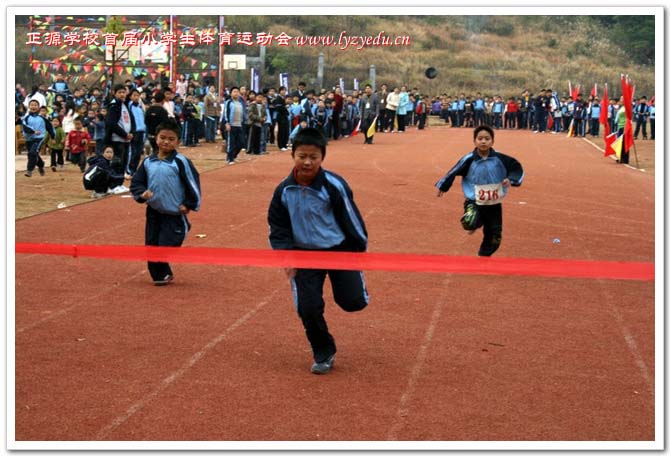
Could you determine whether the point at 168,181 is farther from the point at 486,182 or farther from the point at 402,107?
the point at 402,107

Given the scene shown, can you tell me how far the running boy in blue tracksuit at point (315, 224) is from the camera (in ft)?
23.8

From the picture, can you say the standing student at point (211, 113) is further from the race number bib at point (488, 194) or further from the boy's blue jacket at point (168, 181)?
the boy's blue jacket at point (168, 181)

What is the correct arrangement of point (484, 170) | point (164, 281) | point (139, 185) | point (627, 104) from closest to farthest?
1. point (139, 185)
2. point (164, 281)
3. point (484, 170)
4. point (627, 104)

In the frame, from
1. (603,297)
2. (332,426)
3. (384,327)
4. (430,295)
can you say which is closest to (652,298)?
(603,297)

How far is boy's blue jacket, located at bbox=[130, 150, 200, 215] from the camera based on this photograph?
1045 cm

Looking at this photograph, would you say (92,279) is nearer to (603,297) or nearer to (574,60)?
(603,297)

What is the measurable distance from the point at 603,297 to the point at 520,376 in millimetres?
3249

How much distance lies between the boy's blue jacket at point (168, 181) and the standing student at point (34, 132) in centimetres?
1102

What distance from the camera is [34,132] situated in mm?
20891

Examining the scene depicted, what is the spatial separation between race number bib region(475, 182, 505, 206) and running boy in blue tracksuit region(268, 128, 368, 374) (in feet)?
14.4

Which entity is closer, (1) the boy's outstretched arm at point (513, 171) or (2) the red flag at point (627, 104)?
(1) the boy's outstretched arm at point (513, 171)

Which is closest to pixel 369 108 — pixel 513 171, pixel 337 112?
pixel 337 112

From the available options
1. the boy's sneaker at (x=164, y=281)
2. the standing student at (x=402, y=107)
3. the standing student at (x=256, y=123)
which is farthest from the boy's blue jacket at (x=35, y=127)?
the standing student at (x=402, y=107)

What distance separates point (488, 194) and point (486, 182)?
0.41ft
